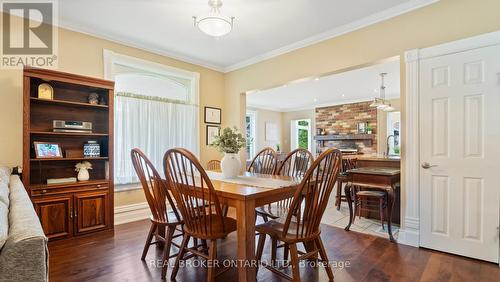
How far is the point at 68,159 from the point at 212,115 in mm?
2387

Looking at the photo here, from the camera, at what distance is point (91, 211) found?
9.58 ft

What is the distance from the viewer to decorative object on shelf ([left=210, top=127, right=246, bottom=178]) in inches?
91.1

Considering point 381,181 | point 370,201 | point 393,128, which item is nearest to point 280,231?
point 381,181

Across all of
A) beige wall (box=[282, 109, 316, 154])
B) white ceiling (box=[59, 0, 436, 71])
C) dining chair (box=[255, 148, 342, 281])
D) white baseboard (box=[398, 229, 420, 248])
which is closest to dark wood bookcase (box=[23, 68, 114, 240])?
white ceiling (box=[59, 0, 436, 71])

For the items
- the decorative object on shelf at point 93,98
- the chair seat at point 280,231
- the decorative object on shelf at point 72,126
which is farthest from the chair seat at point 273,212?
the decorative object on shelf at point 93,98

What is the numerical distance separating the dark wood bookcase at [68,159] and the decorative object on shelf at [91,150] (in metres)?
0.07

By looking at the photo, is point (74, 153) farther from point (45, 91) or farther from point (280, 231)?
point (280, 231)

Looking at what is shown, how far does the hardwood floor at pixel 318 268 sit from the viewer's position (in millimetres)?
1983

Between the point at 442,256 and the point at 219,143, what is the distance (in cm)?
237

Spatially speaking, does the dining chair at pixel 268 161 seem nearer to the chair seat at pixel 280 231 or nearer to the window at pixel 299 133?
the chair seat at pixel 280 231

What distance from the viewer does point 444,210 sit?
7.97 ft

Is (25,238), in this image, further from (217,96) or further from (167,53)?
(217,96)

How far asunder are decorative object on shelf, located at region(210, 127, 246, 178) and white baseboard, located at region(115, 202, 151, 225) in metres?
1.94

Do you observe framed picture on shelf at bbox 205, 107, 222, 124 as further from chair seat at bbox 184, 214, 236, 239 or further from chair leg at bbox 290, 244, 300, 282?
chair leg at bbox 290, 244, 300, 282
